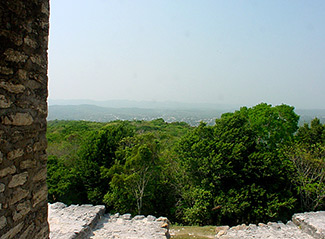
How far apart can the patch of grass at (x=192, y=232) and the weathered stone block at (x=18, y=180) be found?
835cm

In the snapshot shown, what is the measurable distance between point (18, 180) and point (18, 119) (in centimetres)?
66

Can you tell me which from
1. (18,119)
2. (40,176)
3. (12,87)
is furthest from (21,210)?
(12,87)

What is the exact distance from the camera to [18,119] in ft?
8.20

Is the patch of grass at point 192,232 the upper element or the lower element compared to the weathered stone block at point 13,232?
lower

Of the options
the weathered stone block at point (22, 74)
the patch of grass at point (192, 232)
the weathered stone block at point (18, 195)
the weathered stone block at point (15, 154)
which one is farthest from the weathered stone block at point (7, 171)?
the patch of grass at point (192, 232)

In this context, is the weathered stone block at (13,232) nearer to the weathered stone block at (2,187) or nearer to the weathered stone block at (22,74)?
the weathered stone block at (2,187)

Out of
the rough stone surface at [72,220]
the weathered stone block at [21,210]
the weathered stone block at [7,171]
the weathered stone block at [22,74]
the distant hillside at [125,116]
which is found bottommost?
the distant hillside at [125,116]

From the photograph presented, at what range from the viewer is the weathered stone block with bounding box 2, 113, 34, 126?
2350 mm

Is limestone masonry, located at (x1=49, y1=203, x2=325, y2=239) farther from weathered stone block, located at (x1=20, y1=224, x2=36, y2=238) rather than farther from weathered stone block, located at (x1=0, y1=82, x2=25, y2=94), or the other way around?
weathered stone block, located at (x1=0, y1=82, x2=25, y2=94)

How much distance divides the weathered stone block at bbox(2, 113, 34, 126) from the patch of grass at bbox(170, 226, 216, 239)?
28.5 ft

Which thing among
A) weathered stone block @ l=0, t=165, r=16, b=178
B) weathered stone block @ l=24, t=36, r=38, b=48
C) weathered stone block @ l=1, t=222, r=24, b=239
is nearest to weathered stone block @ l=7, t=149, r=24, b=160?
weathered stone block @ l=0, t=165, r=16, b=178

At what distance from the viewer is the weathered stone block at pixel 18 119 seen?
2.35m

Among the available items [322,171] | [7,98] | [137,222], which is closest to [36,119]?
[7,98]

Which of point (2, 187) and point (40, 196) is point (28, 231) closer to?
point (40, 196)
